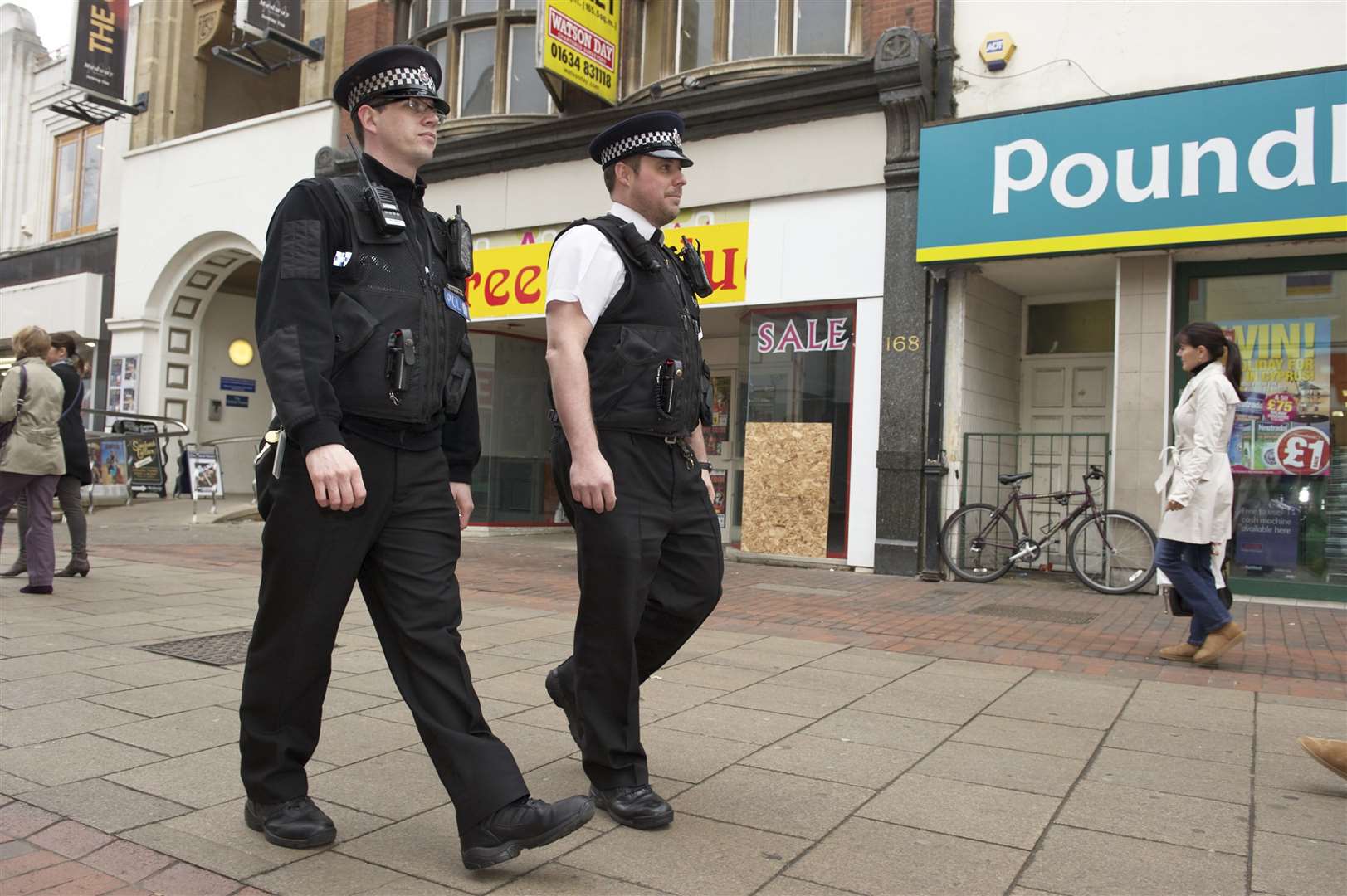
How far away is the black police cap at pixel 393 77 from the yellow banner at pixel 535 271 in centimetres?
887

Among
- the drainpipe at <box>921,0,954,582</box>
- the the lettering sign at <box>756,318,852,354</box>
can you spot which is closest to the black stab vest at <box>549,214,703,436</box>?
the drainpipe at <box>921,0,954,582</box>

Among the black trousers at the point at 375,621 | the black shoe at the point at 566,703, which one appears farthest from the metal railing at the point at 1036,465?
the black trousers at the point at 375,621

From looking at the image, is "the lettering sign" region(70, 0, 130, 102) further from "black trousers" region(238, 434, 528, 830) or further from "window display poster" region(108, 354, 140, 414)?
"black trousers" region(238, 434, 528, 830)

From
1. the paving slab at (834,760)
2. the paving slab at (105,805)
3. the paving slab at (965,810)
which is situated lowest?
the paving slab at (105,805)

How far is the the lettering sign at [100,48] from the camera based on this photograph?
18094 millimetres

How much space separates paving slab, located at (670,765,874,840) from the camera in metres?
3.14

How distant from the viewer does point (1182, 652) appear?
19.9 feet

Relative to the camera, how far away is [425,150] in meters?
2.94

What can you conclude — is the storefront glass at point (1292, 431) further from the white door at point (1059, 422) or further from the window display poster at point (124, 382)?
the window display poster at point (124, 382)

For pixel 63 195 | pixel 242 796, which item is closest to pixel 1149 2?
pixel 242 796

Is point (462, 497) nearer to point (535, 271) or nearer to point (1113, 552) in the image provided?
point (1113, 552)

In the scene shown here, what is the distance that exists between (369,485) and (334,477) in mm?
193

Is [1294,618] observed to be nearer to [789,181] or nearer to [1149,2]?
[1149,2]

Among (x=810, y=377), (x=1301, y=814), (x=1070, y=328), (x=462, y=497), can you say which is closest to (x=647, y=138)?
(x=462, y=497)
